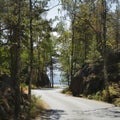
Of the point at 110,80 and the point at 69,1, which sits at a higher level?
the point at 69,1

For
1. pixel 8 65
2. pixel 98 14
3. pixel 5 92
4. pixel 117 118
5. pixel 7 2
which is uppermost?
pixel 98 14

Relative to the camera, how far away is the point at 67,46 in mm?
71250

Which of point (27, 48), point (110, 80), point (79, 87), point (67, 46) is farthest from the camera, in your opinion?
point (67, 46)

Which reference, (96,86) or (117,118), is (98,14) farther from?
(117,118)

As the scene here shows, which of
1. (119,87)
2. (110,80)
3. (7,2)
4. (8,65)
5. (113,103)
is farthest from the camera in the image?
(110,80)

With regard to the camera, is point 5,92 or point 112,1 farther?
point 112,1

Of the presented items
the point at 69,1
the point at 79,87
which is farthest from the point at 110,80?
the point at 69,1

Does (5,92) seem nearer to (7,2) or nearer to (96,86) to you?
(7,2)

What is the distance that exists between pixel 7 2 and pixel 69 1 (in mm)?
14956

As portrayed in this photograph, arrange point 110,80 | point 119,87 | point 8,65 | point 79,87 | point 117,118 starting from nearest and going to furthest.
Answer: point 117,118
point 8,65
point 119,87
point 110,80
point 79,87

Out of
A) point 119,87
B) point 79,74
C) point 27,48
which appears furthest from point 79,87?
point 27,48

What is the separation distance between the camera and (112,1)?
3722 centimetres

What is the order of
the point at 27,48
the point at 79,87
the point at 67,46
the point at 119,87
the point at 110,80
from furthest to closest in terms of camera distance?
1. the point at 67,46
2. the point at 79,87
3. the point at 110,80
4. the point at 119,87
5. the point at 27,48

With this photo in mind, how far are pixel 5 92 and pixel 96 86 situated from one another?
20321 millimetres
